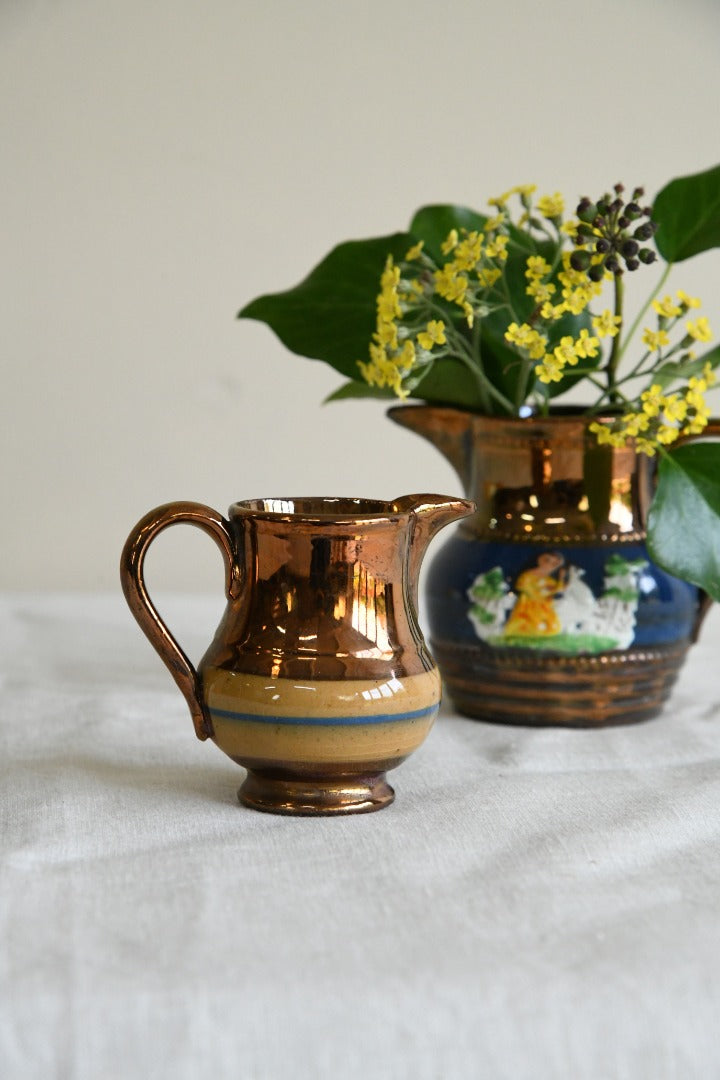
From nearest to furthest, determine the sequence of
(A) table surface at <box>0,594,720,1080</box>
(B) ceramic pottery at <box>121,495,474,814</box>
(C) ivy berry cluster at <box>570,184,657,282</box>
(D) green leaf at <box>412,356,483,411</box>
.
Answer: (A) table surface at <box>0,594,720,1080</box> → (B) ceramic pottery at <box>121,495,474,814</box> → (C) ivy berry cluster at <box>570,184,657,282</box> → (D) green leaf at <box>412,356,483,411</box>

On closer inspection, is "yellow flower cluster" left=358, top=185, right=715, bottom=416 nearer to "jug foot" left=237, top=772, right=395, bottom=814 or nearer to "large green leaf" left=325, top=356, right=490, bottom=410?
"large green leaf" left=325, top=356, right=490, bottom=410

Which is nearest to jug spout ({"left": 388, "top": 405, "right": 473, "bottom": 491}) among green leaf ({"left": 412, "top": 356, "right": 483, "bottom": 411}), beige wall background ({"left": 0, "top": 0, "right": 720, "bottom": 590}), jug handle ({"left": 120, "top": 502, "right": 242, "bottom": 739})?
green leaf ({"left": 412, "top": 356, "right": 483, "bottom": 411})

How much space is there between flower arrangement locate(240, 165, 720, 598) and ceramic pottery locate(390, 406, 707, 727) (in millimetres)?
27

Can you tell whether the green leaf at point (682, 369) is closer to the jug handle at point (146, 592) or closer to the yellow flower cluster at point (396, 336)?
the yellow flower cluster at point (396, 336)

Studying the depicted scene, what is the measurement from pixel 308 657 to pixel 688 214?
1.28ft

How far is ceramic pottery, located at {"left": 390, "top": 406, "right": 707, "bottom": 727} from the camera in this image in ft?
2.48

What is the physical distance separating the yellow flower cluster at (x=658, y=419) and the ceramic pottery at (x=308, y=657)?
179mm

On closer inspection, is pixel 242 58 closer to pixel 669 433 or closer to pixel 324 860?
pixel 669 433

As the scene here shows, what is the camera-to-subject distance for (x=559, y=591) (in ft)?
2.48

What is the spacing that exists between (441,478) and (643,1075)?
124 centimetres

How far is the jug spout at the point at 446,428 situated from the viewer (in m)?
0.80

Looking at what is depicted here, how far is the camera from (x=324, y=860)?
529 mm

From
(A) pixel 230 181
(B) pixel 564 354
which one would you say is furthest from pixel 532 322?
(A) pixel 230 181

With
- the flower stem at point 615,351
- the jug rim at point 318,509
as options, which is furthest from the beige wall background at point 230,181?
the jug rim at point 318,509
